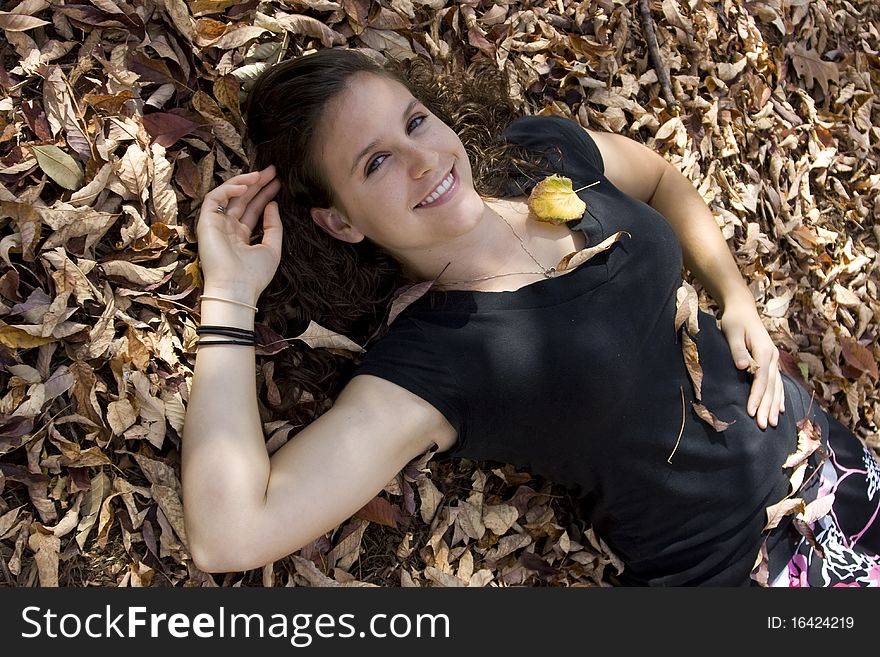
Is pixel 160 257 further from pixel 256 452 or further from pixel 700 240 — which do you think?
pixel 700 240

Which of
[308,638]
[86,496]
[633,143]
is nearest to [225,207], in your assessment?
[86,496]

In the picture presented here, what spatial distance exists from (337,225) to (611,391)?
3.18 feet

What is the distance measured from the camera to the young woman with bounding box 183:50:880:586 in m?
2.12

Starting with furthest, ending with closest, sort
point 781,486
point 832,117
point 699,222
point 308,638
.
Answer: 1. point 832,117
2. point 699,222
3. point 781,486
4. point 308,638

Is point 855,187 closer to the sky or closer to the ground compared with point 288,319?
closer to the ground

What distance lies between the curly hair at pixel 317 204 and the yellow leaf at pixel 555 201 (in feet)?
0.27

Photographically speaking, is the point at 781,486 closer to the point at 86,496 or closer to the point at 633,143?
the point at 633,143

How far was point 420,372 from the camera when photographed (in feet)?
7.29

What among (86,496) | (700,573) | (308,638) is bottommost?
(700,573)

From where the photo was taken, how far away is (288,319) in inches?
101

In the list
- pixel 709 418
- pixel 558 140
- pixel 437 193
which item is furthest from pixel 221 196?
pixel 709 418

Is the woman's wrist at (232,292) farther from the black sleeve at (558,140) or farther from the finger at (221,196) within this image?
the black sleeve at (558,140)

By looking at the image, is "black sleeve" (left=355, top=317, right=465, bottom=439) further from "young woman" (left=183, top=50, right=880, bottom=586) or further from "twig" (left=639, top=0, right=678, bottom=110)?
"twig" (left=639, top=0, right=678, bottom=110)

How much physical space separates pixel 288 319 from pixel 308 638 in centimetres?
97
